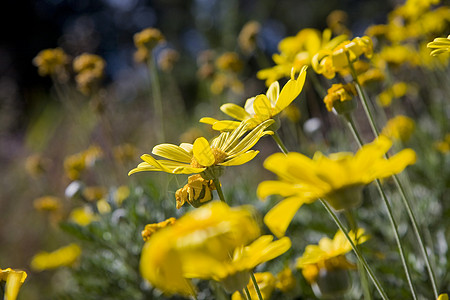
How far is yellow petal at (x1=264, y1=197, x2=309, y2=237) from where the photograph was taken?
421 millimetres

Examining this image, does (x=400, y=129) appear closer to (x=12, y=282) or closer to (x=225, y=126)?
(x=225, y=126)

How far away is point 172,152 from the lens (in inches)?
25.6

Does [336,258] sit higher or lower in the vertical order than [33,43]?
lower

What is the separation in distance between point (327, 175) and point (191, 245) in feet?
0.52

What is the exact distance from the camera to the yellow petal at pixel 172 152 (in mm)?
629

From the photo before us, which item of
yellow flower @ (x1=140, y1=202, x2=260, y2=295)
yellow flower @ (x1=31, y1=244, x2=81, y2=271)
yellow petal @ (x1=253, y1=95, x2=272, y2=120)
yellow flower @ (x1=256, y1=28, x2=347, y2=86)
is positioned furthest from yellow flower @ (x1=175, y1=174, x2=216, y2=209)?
yellow flower @ (x1=31, y1=244, x2=81, y2=271)

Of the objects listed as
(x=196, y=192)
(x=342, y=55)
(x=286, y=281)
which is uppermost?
(x=342, y=55)

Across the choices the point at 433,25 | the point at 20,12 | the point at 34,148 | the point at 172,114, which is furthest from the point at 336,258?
the point at 20,12

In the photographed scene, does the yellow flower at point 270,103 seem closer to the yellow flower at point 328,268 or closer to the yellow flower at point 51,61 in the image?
the yellow flower at point 328,268

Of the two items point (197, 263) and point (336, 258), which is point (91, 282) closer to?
point (336, 258)

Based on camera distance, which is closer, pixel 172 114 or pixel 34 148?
pixel 172 114

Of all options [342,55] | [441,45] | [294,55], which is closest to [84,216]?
[294,55]

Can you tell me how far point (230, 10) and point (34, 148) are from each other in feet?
5.83

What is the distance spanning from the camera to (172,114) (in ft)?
9.85
